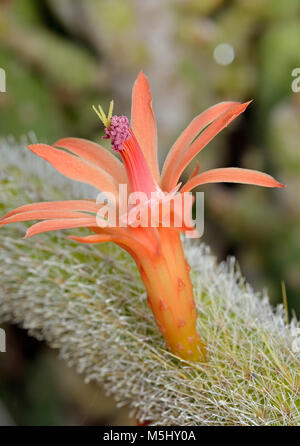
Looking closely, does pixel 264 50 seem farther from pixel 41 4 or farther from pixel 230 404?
pixel 230 404

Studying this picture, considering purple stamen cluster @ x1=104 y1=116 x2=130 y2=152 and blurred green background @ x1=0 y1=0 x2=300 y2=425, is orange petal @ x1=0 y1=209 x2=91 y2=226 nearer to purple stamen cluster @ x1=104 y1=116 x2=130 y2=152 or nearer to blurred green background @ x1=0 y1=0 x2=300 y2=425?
purple stamen cluster @ x1=104 y1=116 x2=130 y2=152

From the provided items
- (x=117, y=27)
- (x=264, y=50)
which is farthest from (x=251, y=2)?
(x=117, y=27)

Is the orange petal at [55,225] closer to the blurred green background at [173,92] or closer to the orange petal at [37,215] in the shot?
the orange petal at [37,215]

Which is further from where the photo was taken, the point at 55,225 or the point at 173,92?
the point at 173,92

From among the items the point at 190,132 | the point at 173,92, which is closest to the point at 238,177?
the point at 190,132

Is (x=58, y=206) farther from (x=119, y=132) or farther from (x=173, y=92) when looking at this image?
(x=173, y=92)

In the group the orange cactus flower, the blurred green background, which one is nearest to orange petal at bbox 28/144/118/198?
the orange cactus flower

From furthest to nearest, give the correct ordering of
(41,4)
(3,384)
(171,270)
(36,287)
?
(41,4), (3,384), (36,287), (171,270)

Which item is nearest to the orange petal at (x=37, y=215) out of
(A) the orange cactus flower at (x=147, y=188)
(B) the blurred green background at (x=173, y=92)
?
(A) the orange cactus flower at (x=147, y=188)
